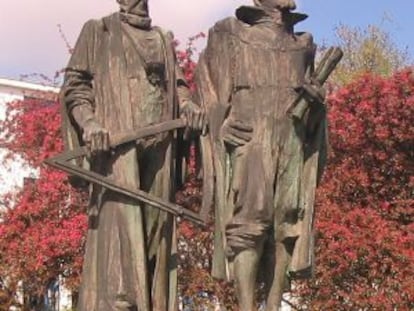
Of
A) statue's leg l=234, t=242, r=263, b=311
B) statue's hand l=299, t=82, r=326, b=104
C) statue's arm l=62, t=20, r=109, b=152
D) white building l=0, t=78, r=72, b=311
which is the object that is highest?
A: white building l=0, t=78, r=72, b=311

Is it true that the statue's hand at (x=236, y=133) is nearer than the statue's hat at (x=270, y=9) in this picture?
Yes

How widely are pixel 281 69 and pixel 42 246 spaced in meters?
15.1

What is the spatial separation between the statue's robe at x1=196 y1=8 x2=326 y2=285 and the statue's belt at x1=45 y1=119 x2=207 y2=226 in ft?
0.71

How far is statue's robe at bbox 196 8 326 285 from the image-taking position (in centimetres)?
762

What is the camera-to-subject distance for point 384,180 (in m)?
21.9

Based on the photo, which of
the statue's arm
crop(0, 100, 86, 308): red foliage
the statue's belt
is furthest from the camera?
crop(0, 100, 86, 308): red foliage

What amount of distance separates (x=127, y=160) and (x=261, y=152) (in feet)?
3.37

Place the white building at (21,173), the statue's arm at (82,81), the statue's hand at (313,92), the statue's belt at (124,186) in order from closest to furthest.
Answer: the statue's belt at (124,186) < the statue's hand at (313,92) < the statue's arm at (82,81) < the white building at (21,173)

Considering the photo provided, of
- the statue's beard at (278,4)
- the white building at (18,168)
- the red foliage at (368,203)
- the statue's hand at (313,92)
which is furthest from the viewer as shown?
the white building at (18,168)

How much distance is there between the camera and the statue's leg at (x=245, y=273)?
24.8ft

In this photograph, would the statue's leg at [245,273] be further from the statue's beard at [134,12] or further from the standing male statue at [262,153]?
the statue's beard at [134,12]

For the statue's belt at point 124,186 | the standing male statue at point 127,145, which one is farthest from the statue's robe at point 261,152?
the standing male statue at point 127,145

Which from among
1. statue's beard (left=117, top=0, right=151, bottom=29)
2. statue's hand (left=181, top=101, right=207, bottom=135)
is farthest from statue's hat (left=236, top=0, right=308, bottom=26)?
statue's hand (left=181, top=101, right=207, bottom=135)

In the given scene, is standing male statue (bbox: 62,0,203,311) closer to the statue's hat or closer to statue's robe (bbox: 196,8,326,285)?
statue's robe (bbox: 196,8,326,285)
